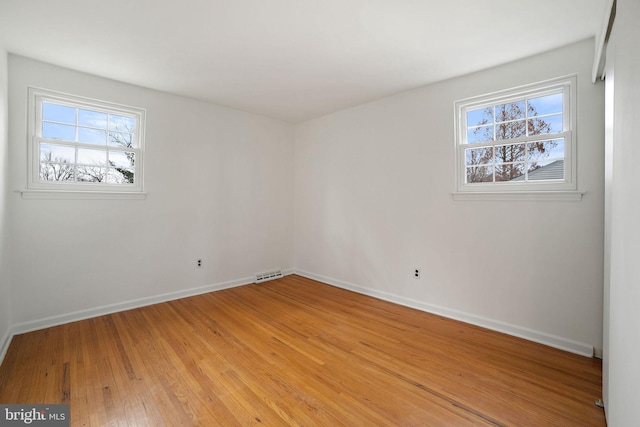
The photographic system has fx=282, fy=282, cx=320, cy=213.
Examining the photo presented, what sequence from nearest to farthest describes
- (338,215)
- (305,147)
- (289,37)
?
(289,37), (338,215), (305,147)

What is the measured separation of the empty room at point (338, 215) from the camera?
1827 mm

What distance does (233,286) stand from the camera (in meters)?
4.35

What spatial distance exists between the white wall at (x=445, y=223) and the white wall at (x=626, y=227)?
127 centimetres

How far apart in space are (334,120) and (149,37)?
270cm

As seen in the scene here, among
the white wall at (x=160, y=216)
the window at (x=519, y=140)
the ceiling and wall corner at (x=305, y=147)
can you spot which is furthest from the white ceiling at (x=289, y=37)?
the white wall at (x=160, y=216)

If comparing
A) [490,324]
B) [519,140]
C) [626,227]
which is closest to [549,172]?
[519,140]

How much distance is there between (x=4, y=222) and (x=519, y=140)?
16.3 feet

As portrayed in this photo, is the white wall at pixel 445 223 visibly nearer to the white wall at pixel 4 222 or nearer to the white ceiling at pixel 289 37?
the white ceiling at pixel 289 37

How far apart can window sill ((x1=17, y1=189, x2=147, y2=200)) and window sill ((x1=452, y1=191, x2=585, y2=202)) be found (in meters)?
3.86

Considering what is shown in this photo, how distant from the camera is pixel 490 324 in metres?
2.95

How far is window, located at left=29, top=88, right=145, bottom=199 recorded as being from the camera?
2.93 meters

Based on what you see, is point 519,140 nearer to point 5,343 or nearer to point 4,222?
point 4,222


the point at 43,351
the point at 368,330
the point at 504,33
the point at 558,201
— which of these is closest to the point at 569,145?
the point at 558,201

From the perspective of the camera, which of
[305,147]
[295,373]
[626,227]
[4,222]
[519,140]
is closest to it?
[626,227]
